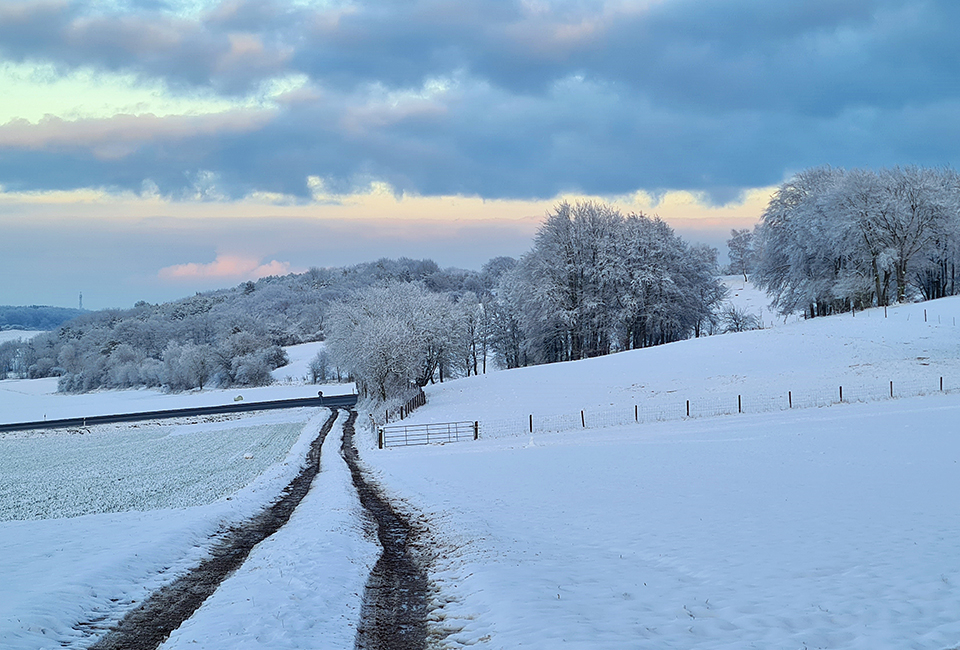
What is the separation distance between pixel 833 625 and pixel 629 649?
239 cm

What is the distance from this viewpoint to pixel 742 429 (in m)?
27.2

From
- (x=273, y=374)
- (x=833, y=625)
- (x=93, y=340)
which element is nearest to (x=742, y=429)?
(x=833, y=625)

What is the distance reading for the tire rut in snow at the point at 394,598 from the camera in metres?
8.06

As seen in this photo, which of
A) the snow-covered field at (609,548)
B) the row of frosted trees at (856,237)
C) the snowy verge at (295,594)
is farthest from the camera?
the row of frosted trees at (856,237)

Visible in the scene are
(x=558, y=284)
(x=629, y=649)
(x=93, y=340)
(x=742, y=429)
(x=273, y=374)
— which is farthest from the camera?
(x=93, y=340)

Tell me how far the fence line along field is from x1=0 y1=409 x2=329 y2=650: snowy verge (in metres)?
4.27

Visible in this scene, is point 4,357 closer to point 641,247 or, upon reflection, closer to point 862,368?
→ point 641,247

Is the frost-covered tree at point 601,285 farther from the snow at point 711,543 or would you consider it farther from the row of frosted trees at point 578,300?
the snow at point 711,543

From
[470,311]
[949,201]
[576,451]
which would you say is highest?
[949,201]

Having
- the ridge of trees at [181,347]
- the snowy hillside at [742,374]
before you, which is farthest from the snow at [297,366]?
the snowy hillside at [742,374]

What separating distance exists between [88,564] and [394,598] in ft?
18.2

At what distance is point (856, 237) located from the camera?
54.6 meters

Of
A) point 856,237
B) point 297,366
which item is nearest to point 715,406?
point 856,237

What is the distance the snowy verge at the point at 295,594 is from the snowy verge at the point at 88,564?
140 cm
